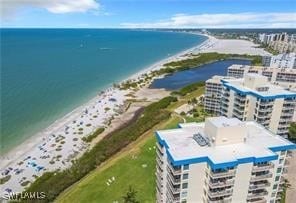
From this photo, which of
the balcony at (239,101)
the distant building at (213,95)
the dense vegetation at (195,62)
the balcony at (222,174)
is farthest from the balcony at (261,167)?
the dense vegetation at (195,62)

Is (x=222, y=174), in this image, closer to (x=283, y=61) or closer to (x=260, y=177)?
(x=260, y=177)

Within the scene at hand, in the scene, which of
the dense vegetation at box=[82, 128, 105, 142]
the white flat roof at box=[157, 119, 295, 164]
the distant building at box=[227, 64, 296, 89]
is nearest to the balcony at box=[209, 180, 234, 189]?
the white flat roof at box=[157, 119, 295, 164]

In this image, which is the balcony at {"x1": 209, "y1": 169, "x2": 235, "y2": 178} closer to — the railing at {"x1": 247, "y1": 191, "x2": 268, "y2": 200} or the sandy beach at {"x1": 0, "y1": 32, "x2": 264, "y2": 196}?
the railing at {"x1": 247, "y1": 191, "x2": 268, "y2": 200}

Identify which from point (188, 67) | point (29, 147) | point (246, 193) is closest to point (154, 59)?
point (188, 67)

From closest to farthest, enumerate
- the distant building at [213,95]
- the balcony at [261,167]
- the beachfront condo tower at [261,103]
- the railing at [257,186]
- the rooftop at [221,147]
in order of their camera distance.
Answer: the rooftop at [221,147] < the balcony at [261,167] < the railing at [257,186] < the beachfront condo tower at [261,103] < the distant building at [213,95]

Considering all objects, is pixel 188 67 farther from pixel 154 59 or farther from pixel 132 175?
pixel 132 175

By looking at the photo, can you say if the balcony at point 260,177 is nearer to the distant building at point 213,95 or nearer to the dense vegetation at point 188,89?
the distant building at point 213,95
